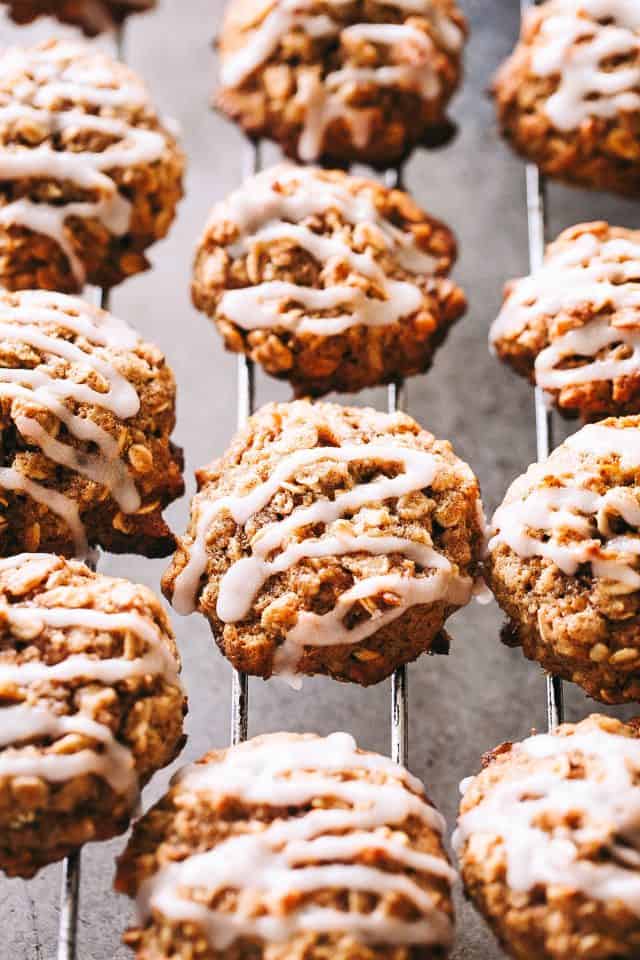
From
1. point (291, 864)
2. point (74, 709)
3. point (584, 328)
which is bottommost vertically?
point (291, 864)

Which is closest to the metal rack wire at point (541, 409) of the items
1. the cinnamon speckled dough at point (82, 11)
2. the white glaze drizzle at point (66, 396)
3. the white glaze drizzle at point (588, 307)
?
the white glaze drizzle at point (588, 307)

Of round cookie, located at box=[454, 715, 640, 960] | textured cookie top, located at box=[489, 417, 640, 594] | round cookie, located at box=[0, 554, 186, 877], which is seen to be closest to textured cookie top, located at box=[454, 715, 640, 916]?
round cookie, located at box=[454, 715, 640, 960]

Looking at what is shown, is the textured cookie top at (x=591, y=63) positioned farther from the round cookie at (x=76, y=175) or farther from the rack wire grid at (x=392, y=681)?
the round cookie at (x=76, y=175)

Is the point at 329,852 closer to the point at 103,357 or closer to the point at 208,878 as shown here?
the point at 208,878

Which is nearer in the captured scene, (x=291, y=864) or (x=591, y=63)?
(x=291, y=864)

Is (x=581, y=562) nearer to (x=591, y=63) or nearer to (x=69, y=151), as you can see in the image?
(x=591, y=63)

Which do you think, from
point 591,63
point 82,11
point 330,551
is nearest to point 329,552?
point 330,551
